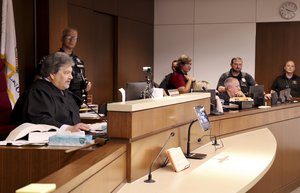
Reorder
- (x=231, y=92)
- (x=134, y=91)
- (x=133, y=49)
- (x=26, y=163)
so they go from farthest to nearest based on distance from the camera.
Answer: (x=133, y=49) < (x=231, y=92) < (x=134, y=91) < (x=26, y=163)

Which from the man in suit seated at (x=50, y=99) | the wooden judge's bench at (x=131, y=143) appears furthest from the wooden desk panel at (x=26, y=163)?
the man in suit seated at (x=50, y=99)

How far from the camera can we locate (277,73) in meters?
8.34

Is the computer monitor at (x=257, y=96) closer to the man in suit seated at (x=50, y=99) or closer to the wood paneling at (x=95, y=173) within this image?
the man in suit seated at (x=50, y=99)

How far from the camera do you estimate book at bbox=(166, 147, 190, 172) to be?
8.18ft

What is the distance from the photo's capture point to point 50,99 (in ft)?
9.92

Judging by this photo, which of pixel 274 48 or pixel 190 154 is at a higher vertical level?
pixel 274 48

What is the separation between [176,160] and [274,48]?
20.5 feet

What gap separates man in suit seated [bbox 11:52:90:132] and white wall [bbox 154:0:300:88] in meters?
5.74

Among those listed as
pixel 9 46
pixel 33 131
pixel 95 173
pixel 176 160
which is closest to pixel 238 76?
pixel 9 46

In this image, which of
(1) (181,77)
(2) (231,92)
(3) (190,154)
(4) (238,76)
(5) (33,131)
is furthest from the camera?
(4) (238,76)

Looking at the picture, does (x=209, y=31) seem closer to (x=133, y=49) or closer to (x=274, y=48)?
(x=274, y=48)

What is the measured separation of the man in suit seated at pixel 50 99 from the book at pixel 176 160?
75 cm

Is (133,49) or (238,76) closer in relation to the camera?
(238,76)

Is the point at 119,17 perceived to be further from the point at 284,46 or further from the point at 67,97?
the point at 67,97
